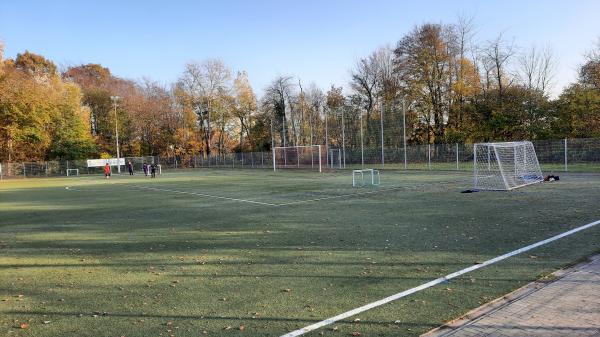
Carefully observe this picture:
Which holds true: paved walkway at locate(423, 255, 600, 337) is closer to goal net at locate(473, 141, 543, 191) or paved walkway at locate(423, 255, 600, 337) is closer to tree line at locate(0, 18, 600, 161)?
goal net at locate(473, 141, 543, 191)

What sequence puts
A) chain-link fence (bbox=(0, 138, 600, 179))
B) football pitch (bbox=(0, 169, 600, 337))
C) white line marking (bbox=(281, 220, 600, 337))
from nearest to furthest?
white line marking (bbox=(281, 220, 600, 337)), football pitch (bbox=(0, 169, 600, 337)), chain-link fence (bbox=(0, 138, 600, 179))

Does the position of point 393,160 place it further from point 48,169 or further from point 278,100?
point 48,169

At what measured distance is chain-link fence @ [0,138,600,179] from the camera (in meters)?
26.7

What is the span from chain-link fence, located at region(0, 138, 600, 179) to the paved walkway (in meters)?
23.3

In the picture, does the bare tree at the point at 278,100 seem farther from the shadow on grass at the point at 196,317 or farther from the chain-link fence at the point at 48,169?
the shadow on grass at the point at 196,317

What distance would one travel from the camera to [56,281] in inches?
240

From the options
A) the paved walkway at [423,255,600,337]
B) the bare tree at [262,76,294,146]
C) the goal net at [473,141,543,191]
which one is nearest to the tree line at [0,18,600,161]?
the bare tree at [262,76,294,146]

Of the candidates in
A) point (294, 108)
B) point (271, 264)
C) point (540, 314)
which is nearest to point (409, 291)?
point (540, 314)

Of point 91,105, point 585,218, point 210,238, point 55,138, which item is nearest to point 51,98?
point 55,138

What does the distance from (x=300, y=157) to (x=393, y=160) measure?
9266mm

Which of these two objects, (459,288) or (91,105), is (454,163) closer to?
(459,288)

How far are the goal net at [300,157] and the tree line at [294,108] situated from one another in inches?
156

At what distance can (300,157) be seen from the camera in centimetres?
4084

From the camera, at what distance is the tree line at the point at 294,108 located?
127ft
